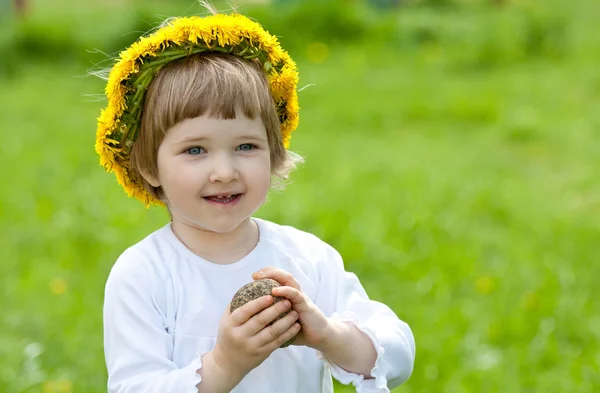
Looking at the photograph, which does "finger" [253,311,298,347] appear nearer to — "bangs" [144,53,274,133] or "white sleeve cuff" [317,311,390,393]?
"white sleeve cuff" [317,311,390,393]

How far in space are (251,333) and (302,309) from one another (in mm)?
134

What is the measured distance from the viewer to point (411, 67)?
9.82 metres

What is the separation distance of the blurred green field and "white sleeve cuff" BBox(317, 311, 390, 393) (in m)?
1.40

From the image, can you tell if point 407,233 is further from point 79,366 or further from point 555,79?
point 555,79

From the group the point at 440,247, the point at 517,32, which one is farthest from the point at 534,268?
the point at 517,32

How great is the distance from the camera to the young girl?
2271mm

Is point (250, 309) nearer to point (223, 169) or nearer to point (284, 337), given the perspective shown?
point (284, 337)

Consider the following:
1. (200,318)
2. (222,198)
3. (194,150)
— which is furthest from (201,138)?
(200,318)

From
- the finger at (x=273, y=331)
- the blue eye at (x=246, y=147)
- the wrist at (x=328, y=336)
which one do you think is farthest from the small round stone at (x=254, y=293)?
the blue eye at (x=246, y=147)

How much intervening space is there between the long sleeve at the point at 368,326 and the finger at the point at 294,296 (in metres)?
0.20

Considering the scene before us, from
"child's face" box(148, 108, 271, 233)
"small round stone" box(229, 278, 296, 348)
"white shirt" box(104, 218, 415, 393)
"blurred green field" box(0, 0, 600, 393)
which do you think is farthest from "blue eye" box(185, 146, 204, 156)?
"blurred green field" box(0, 0, 600, 393)

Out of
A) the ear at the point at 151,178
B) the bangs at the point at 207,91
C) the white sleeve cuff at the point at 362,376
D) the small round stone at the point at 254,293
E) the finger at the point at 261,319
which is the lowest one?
the white sleeve cuff at the point at 362,376

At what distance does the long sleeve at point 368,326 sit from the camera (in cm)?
240

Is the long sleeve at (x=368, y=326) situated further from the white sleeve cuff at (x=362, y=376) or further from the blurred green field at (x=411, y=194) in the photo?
the blurred green field at (x=411, y=194)
